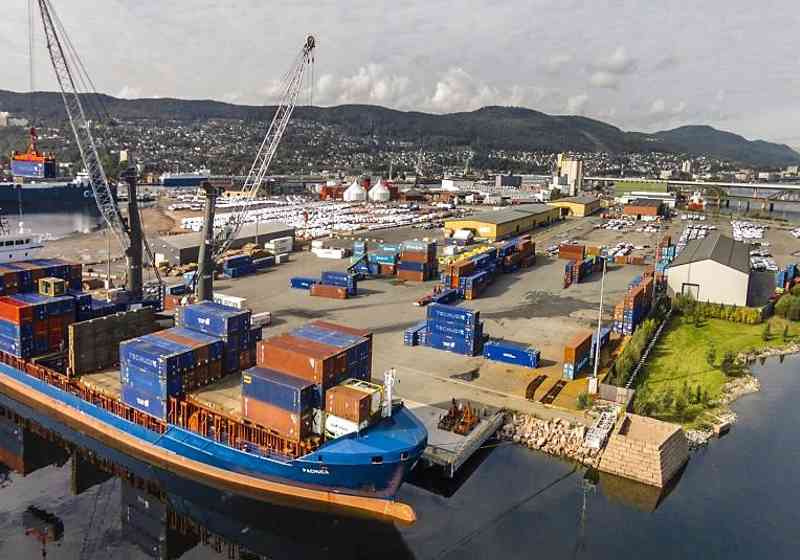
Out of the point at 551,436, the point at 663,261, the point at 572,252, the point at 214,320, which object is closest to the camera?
the point at 551,436

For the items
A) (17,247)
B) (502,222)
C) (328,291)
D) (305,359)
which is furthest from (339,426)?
(502,222)

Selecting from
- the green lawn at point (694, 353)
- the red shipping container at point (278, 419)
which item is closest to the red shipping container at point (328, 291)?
the green lawn at point (694, 353)

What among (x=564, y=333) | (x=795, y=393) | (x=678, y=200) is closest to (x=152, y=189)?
(x=678, y=200)

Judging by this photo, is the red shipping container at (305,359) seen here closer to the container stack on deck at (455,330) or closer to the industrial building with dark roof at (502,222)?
the container stack on deck at (455,330)

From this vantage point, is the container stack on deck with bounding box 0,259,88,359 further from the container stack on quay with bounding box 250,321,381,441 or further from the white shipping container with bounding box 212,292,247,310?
the container stack on quay with bounding box 250,321,381,441

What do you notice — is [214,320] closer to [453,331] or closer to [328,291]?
[453,331]

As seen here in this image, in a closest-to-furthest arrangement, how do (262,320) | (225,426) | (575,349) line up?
(225,426) → (575,349) → (262,320)
